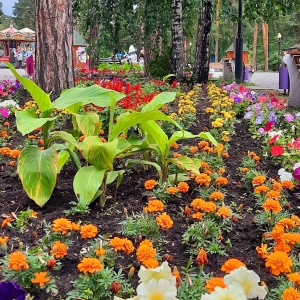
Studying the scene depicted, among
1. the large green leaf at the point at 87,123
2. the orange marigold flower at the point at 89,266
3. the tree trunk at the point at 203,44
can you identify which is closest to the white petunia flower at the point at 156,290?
the orange marigold flower at the point at 89,266

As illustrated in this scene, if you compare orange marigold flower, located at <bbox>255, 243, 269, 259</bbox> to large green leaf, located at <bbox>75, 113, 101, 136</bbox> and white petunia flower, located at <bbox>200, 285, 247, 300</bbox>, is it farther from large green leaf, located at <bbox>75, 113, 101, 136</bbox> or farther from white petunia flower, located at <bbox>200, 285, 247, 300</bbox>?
large green leaf, located at <bbox>75, 113, 101, 136</bbox>

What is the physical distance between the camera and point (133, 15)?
10133 millimetres

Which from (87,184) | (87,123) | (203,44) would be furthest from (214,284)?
(203,44)

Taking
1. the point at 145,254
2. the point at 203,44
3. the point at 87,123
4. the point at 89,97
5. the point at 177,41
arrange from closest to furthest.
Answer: the point at 145,254 → the point at 89,97 → the point at 87,123 → the point at 177,41 → the point at 203,44

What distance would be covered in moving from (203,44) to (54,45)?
515cm

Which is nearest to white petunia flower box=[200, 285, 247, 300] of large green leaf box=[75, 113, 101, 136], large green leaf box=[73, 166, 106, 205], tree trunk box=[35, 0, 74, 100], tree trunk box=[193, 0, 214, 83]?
large green leaf box=[73, 166, 106, 205]

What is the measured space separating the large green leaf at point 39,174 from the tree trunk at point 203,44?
7526 millimetres

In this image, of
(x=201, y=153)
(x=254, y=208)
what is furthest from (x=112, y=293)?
(x=201, y=153)

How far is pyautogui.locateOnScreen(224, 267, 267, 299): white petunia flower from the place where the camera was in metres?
1.32

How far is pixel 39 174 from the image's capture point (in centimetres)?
234

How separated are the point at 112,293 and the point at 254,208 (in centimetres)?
120

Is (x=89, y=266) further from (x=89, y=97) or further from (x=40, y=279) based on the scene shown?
(x=89, y=97)

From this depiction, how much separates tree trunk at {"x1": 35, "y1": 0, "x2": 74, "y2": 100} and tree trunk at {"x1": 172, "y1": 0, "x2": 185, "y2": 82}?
4.33m

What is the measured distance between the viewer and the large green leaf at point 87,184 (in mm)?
2307
